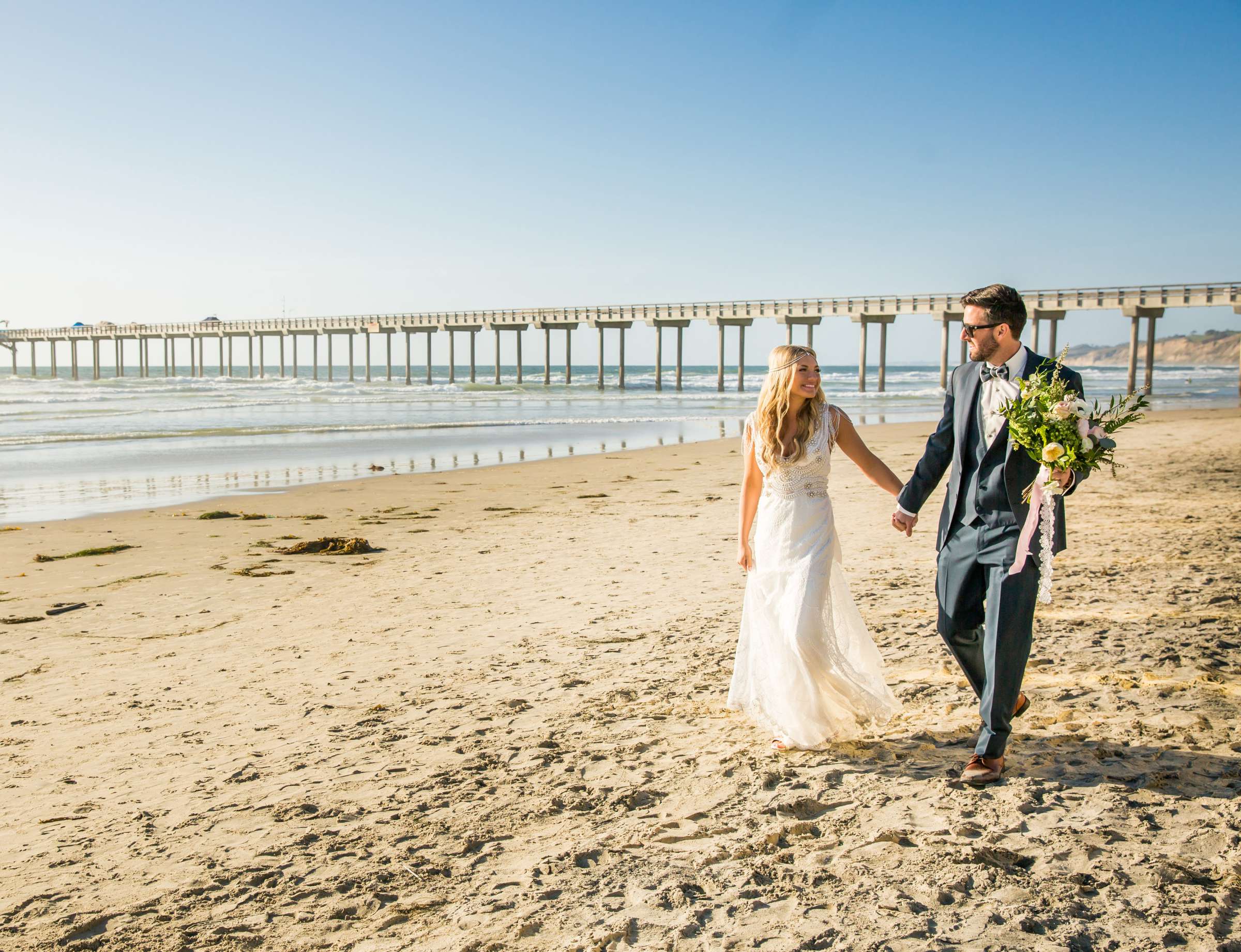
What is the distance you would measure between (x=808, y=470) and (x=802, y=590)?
45cm

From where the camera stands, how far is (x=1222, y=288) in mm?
34438

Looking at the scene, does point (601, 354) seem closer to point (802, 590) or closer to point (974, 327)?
point (802, 590)

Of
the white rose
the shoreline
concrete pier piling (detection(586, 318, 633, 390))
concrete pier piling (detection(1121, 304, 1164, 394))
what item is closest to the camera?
the white rose

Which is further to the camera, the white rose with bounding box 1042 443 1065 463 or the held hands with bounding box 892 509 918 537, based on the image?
the held hands with bounding box 892 509 918 537

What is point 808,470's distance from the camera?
3691mm

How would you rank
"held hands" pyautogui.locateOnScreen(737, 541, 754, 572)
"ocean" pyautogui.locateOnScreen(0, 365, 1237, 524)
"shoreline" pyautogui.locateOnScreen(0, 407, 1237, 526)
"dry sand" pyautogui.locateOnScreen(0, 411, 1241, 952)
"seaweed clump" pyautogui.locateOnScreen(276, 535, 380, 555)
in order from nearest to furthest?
"dry sand" pyautogui.locateOnScreen(0, 411, 1241, 952), "held hands" pyautogui.locateOnScreen(737, 541, 754, 572), "seaweed clump" pyautogui.locateOnScreen(276, 535, 380, 555), "shoreline" pyautogui.locateOnScreen(0, 407, 1237, 526), "ocean" pyautogui.locateOnScreen(0, 365, 1237, 524)

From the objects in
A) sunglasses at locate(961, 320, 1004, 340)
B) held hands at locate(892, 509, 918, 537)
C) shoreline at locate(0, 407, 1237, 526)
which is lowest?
shoreline at locate(0, 407, 1237, 526)

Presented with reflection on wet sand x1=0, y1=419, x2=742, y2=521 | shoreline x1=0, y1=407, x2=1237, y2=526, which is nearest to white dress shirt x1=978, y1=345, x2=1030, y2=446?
shoreline x1=0, y1=407, x2=1237, y2=526

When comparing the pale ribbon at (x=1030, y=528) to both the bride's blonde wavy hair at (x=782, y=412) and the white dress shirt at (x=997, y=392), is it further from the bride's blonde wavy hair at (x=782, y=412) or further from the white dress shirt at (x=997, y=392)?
the bride's blonde wavy hair at (x=782, y=412)

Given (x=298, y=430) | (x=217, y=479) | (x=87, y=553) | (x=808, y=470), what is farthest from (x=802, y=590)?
(x=298, y=430)

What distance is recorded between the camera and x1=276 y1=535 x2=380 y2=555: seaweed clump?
782 centimetres

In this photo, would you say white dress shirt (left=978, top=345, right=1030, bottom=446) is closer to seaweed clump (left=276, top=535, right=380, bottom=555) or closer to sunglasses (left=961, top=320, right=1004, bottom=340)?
sunglasses (left=961, top=320, right=1004, bottom=340)

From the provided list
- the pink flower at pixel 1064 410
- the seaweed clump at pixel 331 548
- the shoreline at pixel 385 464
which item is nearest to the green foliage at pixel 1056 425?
the pink flower at pixel 1064 410

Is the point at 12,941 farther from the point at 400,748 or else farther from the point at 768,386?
the point at 768,386
